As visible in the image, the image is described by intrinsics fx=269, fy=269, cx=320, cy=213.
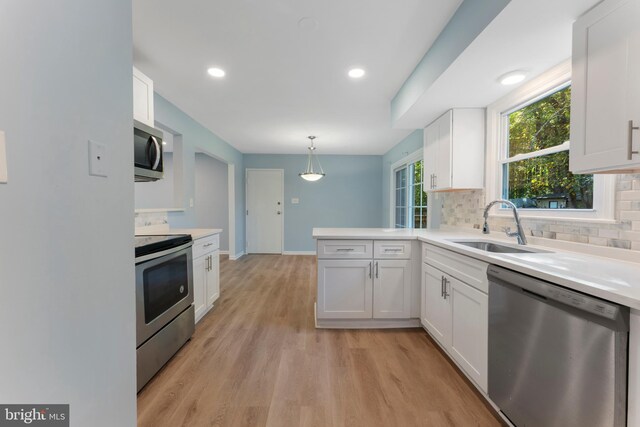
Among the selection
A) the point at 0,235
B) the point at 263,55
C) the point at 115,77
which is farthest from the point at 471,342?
the point at 263,55

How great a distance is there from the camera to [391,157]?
5.62 m

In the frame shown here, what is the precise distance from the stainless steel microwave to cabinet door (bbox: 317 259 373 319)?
1.52 m

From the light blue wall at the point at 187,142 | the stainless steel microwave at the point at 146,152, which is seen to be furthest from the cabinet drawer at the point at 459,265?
the light blue wall at the point at 187,142

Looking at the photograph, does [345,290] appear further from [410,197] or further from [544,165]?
[410,197]

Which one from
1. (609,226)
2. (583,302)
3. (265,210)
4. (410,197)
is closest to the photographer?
(583,302)

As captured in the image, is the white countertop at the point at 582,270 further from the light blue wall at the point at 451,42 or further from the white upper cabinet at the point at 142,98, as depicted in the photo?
the white upper cabinet at the point at 142,98

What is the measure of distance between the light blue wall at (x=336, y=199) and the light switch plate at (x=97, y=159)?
5378 millimetres

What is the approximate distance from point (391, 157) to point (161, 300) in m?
4.89

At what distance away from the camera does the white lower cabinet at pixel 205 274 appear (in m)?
2.53

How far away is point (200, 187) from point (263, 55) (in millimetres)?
4768

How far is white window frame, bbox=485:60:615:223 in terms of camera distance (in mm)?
1498

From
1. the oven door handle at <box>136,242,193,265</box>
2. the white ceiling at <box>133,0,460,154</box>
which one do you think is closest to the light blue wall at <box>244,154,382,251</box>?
the white ceiling at <box>133,0,460,154</box>

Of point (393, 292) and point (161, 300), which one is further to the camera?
point (393, 292)

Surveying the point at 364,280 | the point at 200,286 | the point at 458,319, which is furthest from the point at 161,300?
the point at 458,319
